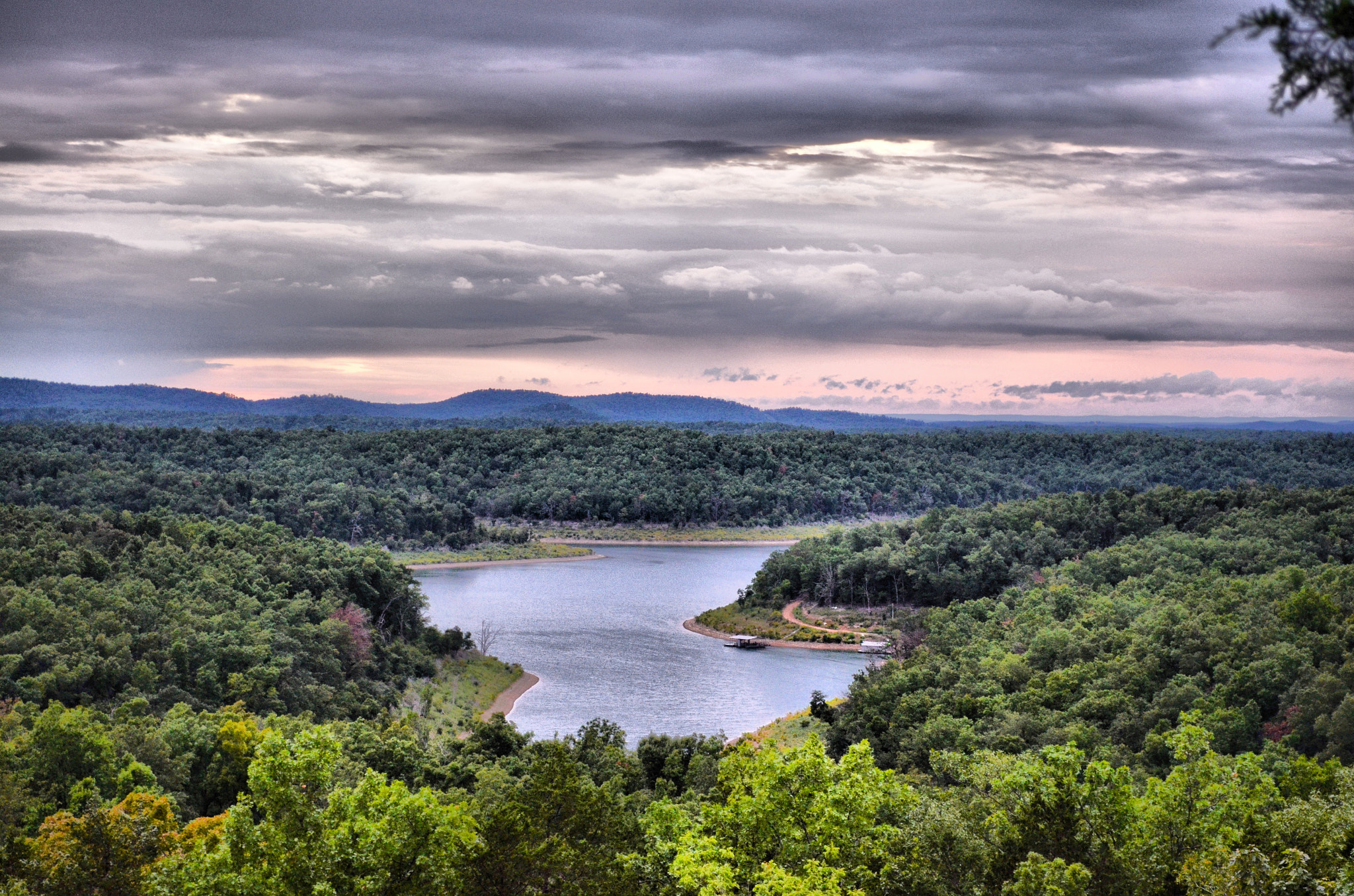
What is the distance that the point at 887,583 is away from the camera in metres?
97.1

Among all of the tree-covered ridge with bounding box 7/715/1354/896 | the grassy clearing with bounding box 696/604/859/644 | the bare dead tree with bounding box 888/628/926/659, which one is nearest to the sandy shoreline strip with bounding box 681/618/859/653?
the grassy clearing with bounding box 696/604/859/644

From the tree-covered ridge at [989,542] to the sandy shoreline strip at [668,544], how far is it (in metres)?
49.0

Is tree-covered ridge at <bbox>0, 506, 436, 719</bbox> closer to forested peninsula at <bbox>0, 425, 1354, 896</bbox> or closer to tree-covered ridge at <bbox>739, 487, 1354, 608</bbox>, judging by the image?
forested peninsula at <bbox>0, 425, 1354, 896</bbox>

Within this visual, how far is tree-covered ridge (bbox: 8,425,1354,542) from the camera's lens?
429 feet

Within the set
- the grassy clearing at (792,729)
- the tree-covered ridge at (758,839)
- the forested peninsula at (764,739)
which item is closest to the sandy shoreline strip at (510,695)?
the forested peninsula at (764,739)

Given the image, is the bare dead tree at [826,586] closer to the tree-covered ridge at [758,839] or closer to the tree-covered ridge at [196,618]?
the tree-covered ridge at [196,618]

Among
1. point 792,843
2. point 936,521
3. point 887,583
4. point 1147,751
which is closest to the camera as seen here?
point 792,843

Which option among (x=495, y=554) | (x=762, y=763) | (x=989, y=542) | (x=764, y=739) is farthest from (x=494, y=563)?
(x=762, y=763)

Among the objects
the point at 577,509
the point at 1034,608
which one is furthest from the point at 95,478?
the point at 1034,608

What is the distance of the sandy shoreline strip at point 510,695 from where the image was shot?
6082 centimetres

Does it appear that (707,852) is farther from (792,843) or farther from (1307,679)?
(1307,679)

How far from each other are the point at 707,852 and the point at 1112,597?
54.4 m

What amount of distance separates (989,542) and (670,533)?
232 ft

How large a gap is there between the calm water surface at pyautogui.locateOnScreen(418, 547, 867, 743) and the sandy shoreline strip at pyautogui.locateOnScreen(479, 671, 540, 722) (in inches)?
25.6
